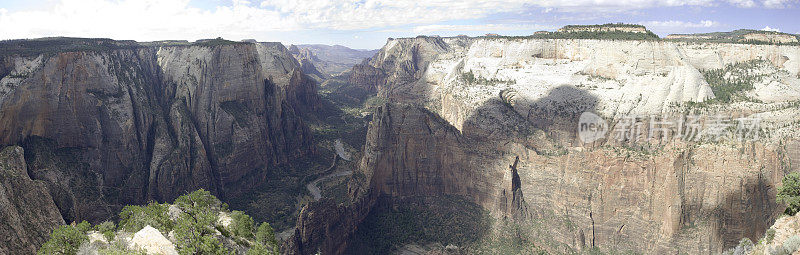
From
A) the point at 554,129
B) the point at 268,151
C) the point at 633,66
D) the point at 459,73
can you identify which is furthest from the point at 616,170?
the point at 268,151

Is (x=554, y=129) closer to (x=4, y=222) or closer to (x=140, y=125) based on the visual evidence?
(x=4, y=222)

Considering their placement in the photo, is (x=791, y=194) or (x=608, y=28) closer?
(x=791, y=194)

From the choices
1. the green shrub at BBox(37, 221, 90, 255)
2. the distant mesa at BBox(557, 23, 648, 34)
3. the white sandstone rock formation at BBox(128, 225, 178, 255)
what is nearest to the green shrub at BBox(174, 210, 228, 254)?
the white sandstone rock formation at BBox(128, 225, 178, 255)

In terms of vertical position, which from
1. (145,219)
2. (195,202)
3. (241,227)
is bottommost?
(241,227)

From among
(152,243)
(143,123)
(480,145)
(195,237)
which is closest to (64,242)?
(152,243)

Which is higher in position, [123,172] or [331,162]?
[123,172]

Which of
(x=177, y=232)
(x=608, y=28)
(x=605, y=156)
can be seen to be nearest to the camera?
(x=177, y=232)

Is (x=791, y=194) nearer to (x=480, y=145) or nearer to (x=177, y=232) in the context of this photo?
(x=480, y=145)

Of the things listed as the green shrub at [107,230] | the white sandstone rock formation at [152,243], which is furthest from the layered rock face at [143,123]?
the white sandstone rock formation at [152,243]
